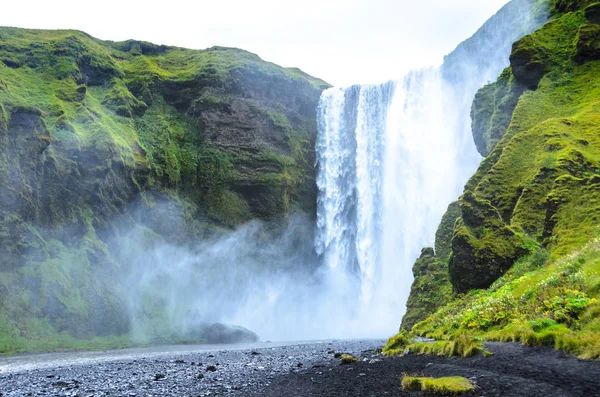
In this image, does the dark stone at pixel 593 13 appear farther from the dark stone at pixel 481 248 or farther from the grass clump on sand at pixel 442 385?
the grass clump on sand at pixel 442 385

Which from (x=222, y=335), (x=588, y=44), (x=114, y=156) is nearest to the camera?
(x=588, y=44)

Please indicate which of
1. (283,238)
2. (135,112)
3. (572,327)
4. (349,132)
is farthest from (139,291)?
(572,327)

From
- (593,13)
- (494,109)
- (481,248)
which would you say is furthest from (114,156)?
(593,13)

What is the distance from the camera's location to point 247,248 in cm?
7494

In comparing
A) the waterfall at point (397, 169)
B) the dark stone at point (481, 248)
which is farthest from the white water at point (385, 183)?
the dark stone at point (481, 248)

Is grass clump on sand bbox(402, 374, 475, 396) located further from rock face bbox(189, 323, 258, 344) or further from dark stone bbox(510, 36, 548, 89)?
rock face bbox(189, 323, 258, 344)

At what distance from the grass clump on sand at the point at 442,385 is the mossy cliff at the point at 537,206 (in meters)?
3.24

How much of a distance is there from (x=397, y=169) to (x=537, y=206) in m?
41.2

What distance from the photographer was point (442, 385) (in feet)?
34.2

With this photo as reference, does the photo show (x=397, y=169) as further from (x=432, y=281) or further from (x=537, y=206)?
(x=537, y=206)

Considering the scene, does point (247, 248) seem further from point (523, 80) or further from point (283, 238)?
point (523, 80)

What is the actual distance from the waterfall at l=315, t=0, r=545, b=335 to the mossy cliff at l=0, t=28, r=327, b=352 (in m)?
8.63

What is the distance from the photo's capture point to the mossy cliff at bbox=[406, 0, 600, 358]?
1645 cm

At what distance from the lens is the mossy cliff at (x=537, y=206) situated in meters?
16.5
